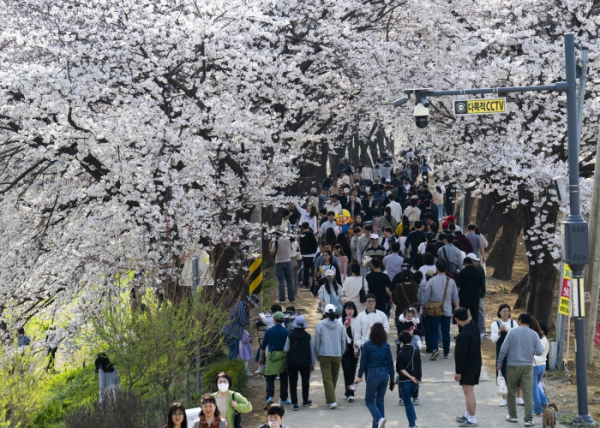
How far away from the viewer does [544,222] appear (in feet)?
61.5

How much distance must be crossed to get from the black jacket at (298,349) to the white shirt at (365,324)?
82 cm

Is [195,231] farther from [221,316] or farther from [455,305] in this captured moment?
[455,305]

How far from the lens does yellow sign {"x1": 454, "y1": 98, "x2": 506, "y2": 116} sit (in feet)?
39.3

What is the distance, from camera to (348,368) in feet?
43.8

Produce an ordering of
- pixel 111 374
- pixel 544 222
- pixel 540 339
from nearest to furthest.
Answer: pixel 540 339
pixel 111 374
pixel 544 222

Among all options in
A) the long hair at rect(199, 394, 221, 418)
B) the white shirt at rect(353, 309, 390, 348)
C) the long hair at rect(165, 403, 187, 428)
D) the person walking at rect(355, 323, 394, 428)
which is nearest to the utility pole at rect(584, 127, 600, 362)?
the white shirt at rect(353, 309, 390, 348)

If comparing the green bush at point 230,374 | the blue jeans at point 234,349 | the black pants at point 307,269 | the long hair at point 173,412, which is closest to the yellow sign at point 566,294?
the green bush at point 230,374

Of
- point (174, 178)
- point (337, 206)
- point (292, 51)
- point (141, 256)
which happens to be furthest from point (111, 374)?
point (337, 206)

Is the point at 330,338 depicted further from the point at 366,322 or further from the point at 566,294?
the point at 566,294

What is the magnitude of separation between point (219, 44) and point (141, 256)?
3889mm

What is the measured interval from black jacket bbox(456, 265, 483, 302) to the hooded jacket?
12.1ft

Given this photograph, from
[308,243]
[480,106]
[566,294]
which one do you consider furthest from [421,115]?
[308,243]

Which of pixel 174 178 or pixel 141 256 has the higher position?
pixel 174 178

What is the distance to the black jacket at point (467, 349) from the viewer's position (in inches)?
450
